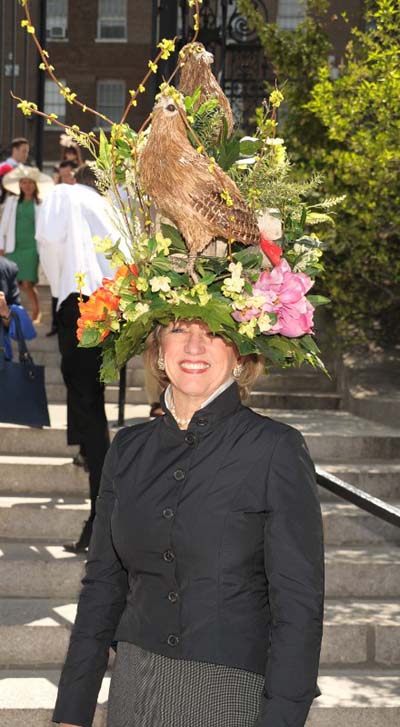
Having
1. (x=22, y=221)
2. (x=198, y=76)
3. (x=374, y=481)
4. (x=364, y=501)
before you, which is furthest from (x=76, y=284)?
(x=22, y=221)

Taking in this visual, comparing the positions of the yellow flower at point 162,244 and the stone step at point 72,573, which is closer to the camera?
the yellow flower at point 162,244

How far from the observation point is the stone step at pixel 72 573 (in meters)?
6.12

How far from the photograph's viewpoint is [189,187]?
2873 millimetres

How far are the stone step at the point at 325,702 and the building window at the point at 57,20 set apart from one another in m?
34.5

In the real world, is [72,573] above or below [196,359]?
below

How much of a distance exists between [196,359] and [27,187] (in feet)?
31.2

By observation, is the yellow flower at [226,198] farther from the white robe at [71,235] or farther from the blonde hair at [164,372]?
the white robe at [71,235]

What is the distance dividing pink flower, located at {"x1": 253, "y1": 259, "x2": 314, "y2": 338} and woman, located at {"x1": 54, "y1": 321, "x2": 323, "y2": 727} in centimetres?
15

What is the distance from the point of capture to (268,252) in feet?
9.53

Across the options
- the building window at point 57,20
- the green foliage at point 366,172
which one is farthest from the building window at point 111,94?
the green foliage at point 366,172

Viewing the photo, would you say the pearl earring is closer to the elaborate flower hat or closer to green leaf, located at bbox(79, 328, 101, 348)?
the elaborate flower hat

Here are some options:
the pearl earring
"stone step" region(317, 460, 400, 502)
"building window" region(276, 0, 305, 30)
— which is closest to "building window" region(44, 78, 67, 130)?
"building window" region(276, 0, 305, 30)

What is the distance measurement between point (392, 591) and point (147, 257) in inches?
150

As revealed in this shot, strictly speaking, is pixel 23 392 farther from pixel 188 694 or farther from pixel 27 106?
pixel 188 694
